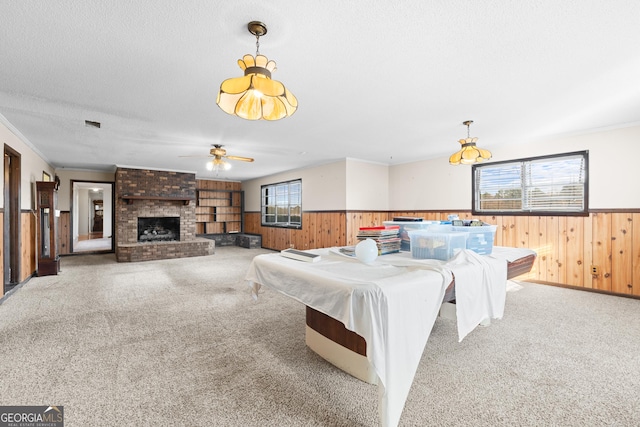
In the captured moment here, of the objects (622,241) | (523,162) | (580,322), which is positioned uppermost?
(523,162)

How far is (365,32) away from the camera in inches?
73.2

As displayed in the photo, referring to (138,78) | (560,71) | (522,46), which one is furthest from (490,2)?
(138,78)

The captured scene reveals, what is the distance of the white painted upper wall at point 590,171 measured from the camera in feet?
12.2

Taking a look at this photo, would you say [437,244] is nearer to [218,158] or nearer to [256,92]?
[256,92]

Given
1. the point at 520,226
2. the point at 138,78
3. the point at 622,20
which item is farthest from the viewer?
the point at 520,226

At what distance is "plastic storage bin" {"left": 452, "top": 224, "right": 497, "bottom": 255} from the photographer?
2330 millimetres

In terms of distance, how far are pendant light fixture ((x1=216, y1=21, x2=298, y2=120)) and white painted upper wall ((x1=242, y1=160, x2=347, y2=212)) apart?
4.39 meters

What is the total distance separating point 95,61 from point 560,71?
373cm

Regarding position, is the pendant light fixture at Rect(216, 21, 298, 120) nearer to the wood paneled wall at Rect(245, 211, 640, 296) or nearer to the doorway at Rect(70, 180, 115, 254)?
the wood paneled wall at Rect(245, 211, 640, 296)

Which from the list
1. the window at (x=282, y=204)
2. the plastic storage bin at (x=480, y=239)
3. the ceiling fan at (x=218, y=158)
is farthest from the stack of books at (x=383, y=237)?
the window at (x=282, y=204)

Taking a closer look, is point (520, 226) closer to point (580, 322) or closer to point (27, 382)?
point (580, 322)

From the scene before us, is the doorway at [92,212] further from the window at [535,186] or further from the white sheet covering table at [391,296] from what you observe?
the window at [535,186]

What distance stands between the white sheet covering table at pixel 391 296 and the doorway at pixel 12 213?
4.33 metres

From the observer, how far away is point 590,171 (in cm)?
400
